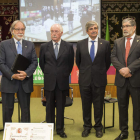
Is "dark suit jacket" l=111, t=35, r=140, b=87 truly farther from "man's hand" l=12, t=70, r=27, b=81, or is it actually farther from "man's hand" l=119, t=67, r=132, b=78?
"man's hand" l=12, t=70, r=27, b=81

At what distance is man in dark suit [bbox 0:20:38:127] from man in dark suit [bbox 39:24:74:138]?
0.28 metres

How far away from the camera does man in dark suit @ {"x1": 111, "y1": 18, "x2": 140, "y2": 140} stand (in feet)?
9.81

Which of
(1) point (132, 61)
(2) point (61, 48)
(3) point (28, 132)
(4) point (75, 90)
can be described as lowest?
(4) point (75, 90)

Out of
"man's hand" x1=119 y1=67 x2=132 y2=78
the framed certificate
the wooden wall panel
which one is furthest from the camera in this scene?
the wooden wall panel

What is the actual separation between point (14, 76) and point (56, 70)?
2.03 ft

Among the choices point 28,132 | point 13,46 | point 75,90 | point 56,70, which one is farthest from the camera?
point 75,90

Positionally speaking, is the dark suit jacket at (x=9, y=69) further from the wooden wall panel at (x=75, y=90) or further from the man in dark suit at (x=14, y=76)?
the wooden wall panel at (x=75, y=90)

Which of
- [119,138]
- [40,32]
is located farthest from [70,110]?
[40,32]

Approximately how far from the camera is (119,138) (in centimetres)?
314

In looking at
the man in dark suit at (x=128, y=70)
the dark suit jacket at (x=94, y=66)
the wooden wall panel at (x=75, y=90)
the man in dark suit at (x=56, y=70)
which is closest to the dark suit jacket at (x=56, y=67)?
the man in dark suit at (x=56, y=70)

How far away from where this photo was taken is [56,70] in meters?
3.23

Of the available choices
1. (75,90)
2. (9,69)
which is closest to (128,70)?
(9,69)

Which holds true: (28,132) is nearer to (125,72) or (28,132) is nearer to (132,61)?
(125,72)

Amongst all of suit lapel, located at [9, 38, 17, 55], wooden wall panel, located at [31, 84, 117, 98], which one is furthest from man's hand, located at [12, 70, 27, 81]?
wooden wall panel, located at [31, 84, 117, 98]
